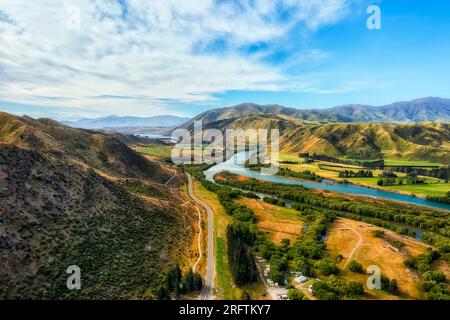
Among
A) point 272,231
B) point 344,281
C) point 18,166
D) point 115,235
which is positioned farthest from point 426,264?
point 18,166

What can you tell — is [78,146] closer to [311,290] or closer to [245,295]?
[245,295]

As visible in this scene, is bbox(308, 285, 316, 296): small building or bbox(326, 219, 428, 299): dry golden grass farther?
bbox(326, 219, 428, 299): dry golden grass

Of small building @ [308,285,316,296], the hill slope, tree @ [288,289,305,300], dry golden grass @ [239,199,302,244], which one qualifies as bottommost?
small building @ [308,285,316,296]

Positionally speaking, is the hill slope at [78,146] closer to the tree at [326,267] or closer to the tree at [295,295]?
→ the tree at [295,295]

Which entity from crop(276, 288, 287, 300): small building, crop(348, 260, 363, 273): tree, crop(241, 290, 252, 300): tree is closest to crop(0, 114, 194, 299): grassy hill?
crop(241, 290, 252, 300): tree

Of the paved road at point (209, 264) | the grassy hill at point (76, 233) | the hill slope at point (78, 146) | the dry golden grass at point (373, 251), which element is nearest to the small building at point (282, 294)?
the paved road at point (209, 264)

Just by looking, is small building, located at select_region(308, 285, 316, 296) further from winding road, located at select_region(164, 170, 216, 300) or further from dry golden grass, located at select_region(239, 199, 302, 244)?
dry golden grass, located at select_region(239, 199, 302, 244)
